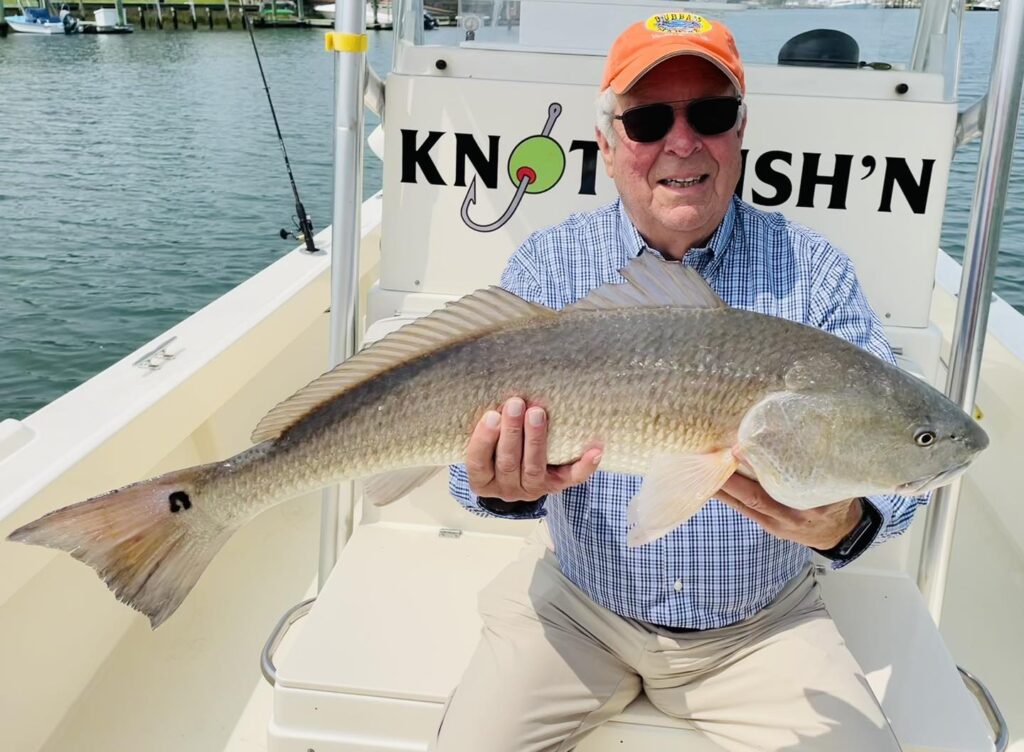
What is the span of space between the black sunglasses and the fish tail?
1.35 m

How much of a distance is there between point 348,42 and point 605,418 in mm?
1690

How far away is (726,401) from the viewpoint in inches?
68.0

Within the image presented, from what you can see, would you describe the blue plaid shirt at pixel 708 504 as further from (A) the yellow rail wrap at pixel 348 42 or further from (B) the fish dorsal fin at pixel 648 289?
(A) the yellow rail wrap at pixel 348 42

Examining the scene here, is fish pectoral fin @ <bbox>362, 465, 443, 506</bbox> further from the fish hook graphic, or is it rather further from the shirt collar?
the fish hook graphic

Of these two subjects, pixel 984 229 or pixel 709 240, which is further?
pixel 984 229

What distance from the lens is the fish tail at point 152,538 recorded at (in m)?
1.77

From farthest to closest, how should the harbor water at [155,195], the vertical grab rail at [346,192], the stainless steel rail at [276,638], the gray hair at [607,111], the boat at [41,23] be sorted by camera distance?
the boat at [41,23], the harbor water at [155,195], the vertical grab rail at [346,192], the stainless steel rail at [276,638], the gray hair at [607,111]

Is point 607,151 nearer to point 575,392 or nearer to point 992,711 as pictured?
point 575,392

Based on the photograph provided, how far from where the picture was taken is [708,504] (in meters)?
2.21

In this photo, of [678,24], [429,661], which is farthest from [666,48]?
[429,661]

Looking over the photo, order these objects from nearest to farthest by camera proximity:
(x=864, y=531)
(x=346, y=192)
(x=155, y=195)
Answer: (x=864, y=531)
(x=346, y=192)
(x=155, y=195)

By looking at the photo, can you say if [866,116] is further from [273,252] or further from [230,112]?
[230,112]

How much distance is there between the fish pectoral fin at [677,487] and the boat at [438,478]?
0.76m

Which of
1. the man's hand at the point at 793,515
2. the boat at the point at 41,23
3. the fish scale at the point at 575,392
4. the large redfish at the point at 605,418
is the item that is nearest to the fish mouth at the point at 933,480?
the large redfish at the point at 605,418
